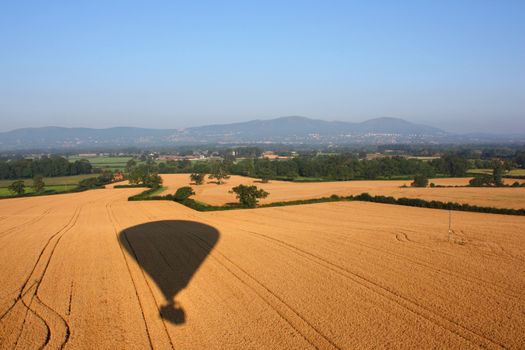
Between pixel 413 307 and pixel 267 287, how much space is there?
208 inches

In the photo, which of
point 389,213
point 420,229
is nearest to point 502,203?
point 389,213

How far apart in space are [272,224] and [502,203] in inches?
Result: 1047

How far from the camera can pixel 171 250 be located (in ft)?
73.6

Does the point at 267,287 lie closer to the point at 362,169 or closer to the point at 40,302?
the point at 40,302

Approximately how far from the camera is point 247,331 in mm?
11727

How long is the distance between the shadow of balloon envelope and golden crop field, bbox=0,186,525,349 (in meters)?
0.10

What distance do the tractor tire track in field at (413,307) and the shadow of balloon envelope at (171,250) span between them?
617 cm

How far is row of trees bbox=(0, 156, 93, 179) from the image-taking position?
10762 centimetres

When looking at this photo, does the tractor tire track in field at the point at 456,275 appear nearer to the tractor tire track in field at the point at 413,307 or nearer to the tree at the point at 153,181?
the tractor tire track in field at the point at 413,307

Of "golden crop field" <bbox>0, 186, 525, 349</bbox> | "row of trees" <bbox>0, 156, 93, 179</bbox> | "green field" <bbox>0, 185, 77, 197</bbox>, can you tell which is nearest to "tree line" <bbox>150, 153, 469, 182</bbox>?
"green field" <bbox>0, 185, 77, 197</bbox>

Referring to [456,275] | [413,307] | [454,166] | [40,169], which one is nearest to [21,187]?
[40,169]

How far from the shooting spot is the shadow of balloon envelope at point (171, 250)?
15392mm

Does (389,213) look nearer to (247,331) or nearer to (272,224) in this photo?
(272,224)

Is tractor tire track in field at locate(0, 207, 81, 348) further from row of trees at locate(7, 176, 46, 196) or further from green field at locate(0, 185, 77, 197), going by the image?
green field at locate(0, 185, 77, 197)
